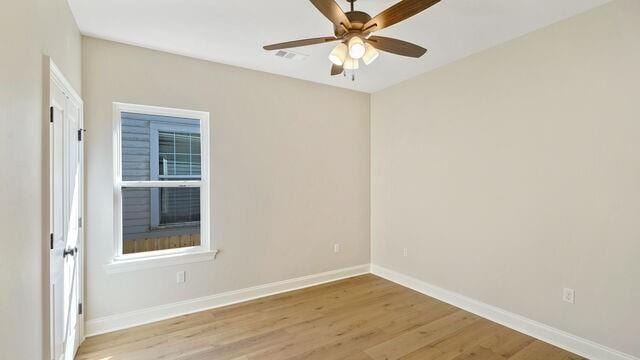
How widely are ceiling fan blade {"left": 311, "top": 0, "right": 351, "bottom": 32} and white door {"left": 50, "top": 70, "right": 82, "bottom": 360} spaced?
168 centimetres

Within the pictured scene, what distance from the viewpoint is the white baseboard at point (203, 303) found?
2.85m

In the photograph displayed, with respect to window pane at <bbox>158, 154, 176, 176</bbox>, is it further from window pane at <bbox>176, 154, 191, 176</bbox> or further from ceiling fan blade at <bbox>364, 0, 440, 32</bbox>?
ceiling fan blade at <bbox>364, 0, 440, 32</bbox>

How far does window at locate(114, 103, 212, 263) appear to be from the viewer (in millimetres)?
3057

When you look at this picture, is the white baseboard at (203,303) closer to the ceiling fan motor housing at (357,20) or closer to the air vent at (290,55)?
the air vent at (290,55)

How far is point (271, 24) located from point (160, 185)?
1960 millimetres

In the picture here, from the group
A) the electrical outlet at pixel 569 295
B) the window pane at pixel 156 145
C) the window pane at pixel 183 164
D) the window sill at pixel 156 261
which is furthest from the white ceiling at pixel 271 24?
the electrical outlet at pixel 569 295

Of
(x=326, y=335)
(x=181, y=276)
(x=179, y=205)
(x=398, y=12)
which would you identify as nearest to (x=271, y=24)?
(x=398, y=12)


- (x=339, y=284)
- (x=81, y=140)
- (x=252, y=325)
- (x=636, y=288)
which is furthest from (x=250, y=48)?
(x=636, y=288)

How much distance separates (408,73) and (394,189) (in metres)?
1.54

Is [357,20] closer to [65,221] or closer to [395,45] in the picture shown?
[395,45]

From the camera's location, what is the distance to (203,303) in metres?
3.33

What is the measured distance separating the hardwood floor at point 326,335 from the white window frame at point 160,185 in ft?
1.97

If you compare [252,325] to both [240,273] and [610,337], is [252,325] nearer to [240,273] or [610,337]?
[240,273]
